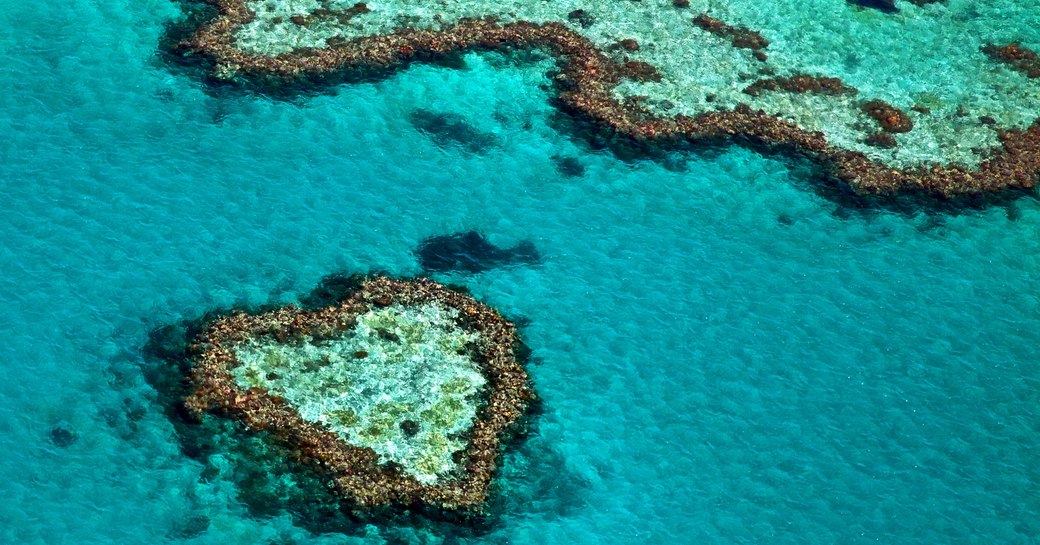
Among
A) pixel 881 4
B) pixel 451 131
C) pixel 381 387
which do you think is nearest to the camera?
pixel 381 387

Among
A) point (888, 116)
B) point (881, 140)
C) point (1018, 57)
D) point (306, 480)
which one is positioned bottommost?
point (306, 480)

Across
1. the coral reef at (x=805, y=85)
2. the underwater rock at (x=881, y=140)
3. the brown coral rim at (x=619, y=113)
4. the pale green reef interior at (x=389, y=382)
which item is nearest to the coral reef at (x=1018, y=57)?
the brown coral rim at (x=619, y=113)

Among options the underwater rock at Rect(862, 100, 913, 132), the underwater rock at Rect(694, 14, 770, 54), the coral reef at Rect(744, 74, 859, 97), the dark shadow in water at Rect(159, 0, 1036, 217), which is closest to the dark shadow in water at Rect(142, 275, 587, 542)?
the dark shadow in water at Rect(159, 0, 1036, 217)

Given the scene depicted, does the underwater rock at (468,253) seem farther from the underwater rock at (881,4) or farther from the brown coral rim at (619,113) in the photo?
the underwater rock at (881,4)

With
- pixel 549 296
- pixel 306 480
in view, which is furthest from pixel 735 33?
pixel 306 480

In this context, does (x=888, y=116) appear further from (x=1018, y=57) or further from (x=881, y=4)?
(x=881, y=4)

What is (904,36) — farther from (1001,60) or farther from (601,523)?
(601,523)
